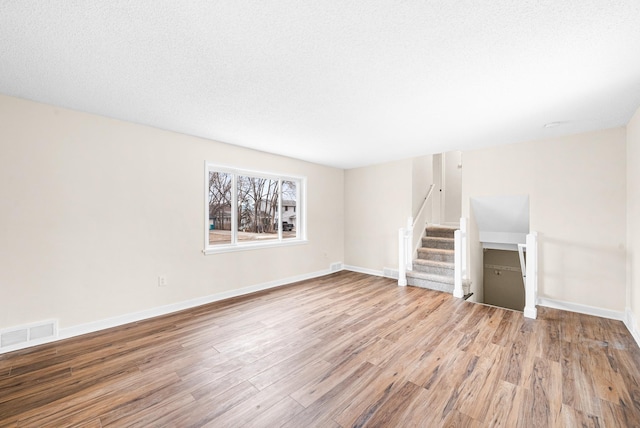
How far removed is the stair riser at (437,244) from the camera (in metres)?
4.91

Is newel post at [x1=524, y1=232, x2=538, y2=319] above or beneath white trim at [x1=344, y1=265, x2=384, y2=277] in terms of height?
above

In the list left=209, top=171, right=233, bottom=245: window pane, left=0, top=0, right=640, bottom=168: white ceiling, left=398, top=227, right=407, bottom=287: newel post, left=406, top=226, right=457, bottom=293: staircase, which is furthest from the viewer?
left=398, top=227, right=407, bottom=287: newel post

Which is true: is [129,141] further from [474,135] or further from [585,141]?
[585,141]

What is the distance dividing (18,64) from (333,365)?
3317mm

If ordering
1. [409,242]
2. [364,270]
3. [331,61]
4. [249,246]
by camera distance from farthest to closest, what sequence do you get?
[364,270] → [409,242] → [249,246] → [331,61]

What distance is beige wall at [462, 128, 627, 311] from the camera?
311cm

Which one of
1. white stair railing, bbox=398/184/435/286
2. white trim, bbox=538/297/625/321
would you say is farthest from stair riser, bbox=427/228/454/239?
white trim, bbox=538/297/625/321

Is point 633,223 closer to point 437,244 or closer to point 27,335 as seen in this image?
point 437,244

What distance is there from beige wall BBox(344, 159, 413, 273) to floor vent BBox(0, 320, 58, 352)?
4.62m

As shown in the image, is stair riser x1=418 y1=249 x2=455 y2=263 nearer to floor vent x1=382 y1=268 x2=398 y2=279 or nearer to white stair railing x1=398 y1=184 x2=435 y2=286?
white stair railing x1=398 y1=184 x2=435 y2=286

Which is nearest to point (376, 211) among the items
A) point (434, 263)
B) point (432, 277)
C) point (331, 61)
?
point (434, 263)

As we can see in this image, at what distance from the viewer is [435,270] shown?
4543 millimetres

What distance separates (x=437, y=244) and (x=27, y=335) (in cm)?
572

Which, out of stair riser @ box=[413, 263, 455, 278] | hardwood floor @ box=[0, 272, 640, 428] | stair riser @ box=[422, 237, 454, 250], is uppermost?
stair riser @ box=[422, 237, 454, 250]
